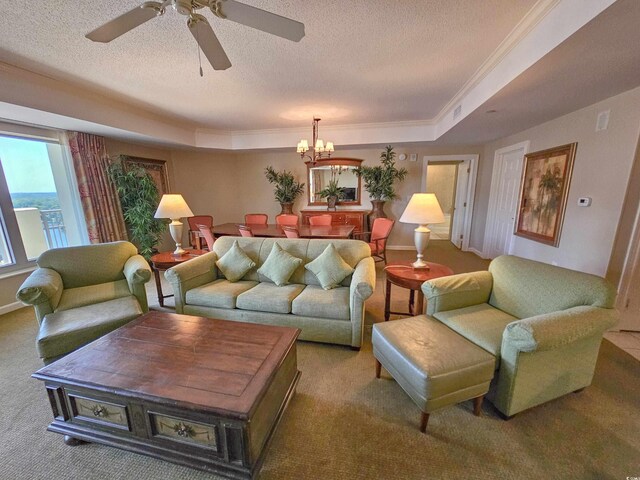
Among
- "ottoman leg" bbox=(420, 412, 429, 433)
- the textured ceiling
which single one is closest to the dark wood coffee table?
"ottoman leg" bbox=(420, 412, 429, 433)

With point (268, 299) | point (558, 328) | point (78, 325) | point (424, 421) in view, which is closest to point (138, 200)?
point (78, 325)

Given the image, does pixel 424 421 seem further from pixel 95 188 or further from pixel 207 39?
pixel 95 188

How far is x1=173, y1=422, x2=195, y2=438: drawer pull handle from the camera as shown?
1.25 meters

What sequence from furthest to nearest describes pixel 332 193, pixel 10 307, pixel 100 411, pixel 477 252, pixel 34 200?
pixel 332 193, pixel 477 252, pixel 34 200, pixel 10 307, pixel 100 411

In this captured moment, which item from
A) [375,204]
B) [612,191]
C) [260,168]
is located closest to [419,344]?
[612,191]

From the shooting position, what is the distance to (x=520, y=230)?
389cm

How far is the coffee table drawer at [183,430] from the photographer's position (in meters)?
1.22

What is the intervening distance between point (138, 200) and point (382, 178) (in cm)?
437

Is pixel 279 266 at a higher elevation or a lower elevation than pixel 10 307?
higher

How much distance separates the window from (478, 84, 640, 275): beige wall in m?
6.42

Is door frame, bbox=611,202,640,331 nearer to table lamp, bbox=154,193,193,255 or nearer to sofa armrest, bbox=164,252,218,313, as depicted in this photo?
sofa armrest, bbox=164,252,218,313

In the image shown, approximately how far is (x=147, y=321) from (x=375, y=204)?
15.1 ft

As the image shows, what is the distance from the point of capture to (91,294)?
2.38 metres

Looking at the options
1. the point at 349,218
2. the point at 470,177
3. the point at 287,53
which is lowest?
the point at 349,218
